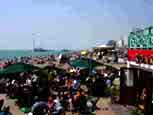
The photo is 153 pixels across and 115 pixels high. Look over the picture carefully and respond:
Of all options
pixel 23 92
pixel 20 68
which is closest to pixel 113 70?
pixel 20 68

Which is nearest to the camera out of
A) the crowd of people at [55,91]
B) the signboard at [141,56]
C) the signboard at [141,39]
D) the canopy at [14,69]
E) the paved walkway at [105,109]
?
the signboard at [141,56]

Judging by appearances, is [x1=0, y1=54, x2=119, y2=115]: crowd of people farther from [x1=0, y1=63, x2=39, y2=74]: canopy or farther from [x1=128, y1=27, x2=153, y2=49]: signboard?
[x1=128, y1=27, x2=153, y2=49]: signboard

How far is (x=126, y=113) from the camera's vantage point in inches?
593

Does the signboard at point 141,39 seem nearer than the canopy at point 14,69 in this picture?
Yes

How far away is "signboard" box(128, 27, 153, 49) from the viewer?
1560 cm

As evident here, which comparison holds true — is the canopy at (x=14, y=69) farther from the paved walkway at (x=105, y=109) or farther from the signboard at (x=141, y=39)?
the signboard at (x=141, y=39)

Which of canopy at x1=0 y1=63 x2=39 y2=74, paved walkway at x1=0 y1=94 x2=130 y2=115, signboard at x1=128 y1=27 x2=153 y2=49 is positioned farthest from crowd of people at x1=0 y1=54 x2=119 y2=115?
signboard at x1=128 y1=27 x2=153 y2=49

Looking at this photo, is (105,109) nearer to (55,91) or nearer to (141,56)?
(141,56)

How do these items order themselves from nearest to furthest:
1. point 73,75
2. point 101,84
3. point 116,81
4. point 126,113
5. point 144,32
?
point 126,113
point 144,32
point 101,84
point 116,81
point 73,75

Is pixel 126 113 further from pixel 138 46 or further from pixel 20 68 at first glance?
pixel 20 68

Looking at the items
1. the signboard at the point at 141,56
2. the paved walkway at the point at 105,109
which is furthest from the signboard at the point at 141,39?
the paved walkway at the point at 105,109

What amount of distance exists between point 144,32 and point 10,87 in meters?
9.65

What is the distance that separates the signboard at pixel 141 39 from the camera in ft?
51.2

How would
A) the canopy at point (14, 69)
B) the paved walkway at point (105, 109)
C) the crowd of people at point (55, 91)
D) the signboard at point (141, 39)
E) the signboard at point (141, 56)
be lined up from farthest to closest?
the canopy at point (14, 69), the crowd of people at point (55, 91), the paved walkway at point (105, 109), the signboard at point (141, 39), the signboard at point (141, 56)
